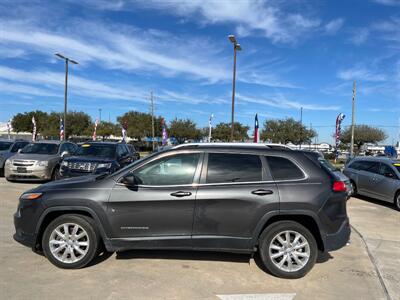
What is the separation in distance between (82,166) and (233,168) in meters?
7.30

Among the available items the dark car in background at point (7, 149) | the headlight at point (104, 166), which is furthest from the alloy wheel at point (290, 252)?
the dark car in background at point (7, 149)

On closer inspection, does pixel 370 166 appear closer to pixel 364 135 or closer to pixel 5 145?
pixel 5 145

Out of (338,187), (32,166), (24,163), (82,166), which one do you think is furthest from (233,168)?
(24,163)

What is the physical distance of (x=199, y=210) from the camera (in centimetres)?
473

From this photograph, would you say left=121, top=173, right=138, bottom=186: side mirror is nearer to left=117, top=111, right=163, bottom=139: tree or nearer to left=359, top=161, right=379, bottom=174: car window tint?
left=359, top=161, right=379, bottom=174: car window tint

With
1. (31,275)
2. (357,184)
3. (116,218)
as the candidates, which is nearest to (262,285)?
(116,218)


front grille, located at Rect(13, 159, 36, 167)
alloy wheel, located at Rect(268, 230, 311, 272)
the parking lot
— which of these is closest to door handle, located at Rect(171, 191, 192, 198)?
the parking lot

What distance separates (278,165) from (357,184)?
9.24 meters

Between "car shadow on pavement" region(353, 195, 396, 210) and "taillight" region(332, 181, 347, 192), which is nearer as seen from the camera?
"taillight" region(332, 181, 347, 192)

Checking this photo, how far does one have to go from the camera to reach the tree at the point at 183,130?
6562cm

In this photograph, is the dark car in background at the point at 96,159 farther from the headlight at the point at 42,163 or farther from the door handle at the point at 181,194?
the door handle at the point at 181,194

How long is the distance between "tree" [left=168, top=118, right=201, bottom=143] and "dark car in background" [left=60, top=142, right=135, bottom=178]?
170 ft

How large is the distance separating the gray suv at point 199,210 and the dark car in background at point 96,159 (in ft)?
16.0

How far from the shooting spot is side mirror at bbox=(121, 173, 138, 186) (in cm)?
469
